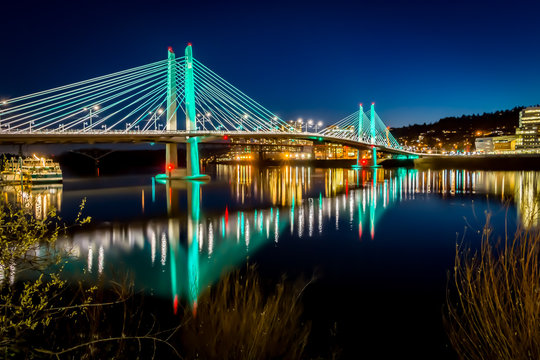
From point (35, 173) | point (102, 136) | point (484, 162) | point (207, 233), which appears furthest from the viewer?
point (484, 162)

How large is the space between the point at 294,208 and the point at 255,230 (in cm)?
574

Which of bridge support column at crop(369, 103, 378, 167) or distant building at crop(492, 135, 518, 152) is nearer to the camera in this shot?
bridge support column at crop(369, 103, 378, 167)

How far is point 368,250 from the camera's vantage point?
10719 mm

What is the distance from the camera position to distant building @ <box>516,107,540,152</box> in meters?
94.6

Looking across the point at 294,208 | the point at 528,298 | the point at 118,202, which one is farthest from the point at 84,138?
the point at 528,298

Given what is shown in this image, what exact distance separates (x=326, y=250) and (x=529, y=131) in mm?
111307

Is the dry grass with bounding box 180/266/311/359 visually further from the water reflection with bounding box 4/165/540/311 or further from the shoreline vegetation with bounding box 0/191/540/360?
the water reflection with bounding box 4/165/540/311

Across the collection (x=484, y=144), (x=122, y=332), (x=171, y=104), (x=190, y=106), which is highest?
(x=171, y=104)

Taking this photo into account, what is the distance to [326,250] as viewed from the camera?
10.6 meters

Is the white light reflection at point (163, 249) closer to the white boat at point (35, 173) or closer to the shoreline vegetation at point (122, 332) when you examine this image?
the shoreline vegetation at point (122, 332)

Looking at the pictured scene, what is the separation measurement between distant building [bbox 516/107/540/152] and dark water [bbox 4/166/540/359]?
8788cm

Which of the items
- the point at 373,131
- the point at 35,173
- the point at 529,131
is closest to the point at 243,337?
the point at 35,173

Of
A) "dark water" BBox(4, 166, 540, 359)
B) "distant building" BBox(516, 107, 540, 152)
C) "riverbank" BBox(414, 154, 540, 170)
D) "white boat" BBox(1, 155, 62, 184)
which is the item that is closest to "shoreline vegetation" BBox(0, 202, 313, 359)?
"dark water" BBox(4, 166, 540, 359)

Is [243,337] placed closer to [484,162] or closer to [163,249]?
[163,249]
